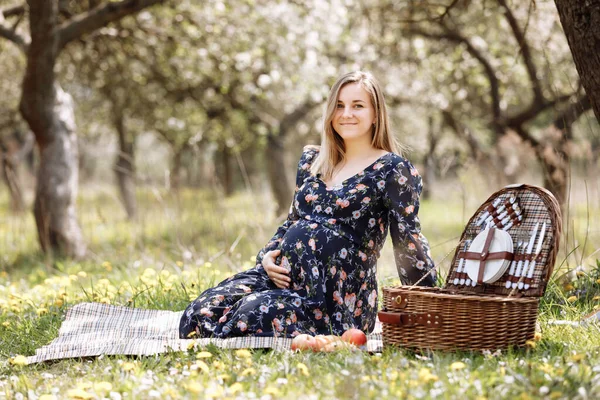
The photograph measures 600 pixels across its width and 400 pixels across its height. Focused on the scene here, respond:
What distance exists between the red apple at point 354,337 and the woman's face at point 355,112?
1014mm

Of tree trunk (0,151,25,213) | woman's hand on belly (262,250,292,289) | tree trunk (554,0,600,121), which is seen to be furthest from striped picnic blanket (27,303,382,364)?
tree trunk (0,151,25,213)

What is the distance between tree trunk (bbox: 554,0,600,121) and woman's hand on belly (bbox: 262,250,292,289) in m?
1.66

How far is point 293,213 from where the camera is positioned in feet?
12.5

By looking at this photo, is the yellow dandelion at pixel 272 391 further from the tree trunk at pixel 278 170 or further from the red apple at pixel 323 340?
the tree trunk at pixel 278 170

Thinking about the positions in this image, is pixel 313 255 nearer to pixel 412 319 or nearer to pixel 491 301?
pixel 412 319

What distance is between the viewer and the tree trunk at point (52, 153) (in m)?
6.91

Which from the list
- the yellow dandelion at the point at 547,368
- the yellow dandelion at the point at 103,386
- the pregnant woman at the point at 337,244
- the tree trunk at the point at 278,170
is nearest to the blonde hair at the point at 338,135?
the pregnant woman at the point at 337,244

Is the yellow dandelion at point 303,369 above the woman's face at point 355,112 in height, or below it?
below

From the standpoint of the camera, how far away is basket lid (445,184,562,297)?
304 centimetres

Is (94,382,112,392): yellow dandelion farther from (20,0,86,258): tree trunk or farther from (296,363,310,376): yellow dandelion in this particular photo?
(20,0,86,258): tree trunk

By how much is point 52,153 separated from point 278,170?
14.2ft

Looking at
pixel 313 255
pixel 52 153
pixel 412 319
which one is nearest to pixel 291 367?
pixel 412 319

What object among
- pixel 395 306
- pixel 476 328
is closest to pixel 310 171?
pixel 395 306

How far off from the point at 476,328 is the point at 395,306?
0.35m
